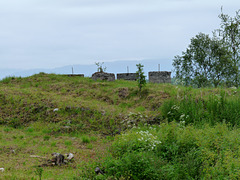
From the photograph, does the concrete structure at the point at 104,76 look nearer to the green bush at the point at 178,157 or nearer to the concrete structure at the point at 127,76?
the concrete structure at the point at 127,76

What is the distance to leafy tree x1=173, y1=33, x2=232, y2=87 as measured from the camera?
20514 mm

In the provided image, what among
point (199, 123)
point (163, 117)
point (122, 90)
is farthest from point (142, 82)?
point (199, 123)

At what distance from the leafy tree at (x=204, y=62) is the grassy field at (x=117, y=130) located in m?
8.97

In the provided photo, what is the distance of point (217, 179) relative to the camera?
4543mm

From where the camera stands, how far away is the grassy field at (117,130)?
5121 millimetres

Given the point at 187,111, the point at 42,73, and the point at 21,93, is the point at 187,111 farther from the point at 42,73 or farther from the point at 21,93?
the point at 42,73

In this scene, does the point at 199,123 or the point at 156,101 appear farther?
the point at 156,101

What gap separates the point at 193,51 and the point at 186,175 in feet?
60.4

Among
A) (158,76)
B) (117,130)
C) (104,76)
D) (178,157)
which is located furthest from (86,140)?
(158,76)

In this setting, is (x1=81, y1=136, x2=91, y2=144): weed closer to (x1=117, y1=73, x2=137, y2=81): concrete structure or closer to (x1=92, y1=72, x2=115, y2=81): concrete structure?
(x1=92, y1=72, x2=115, y2=81): concrete structure

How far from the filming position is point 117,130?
31.1 feet

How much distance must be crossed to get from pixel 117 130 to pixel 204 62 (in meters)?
14.4

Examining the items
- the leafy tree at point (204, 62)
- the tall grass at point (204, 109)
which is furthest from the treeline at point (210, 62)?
the tall grass at point (204, 109)

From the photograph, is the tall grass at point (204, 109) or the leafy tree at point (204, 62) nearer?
the tall grass at point (204, 109)
